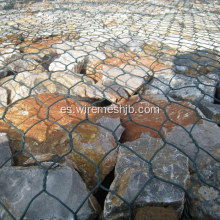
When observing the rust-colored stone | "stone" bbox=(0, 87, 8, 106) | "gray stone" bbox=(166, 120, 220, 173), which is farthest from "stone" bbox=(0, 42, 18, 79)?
"gray stone" bbox=(166, 120, 220, 173)

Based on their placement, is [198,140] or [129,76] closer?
[198,140]

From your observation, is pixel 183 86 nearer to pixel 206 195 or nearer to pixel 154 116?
pixel 154 116

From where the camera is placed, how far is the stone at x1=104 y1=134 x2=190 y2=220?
0.60 metres

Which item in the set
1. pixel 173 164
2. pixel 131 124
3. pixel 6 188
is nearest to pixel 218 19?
pixel 131 124

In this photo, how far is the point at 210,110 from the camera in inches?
40.8

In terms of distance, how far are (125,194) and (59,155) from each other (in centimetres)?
30

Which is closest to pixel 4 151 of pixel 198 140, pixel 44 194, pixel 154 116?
pixel 44 194

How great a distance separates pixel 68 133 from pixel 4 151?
24 centimetres

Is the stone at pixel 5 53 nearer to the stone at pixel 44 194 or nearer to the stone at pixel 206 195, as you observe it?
the stone at pixel 44 194

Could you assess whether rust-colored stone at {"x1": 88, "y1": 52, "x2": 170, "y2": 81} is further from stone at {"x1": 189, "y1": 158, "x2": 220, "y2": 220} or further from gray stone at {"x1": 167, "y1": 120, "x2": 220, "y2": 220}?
stone at {"x1": 189, "y1": 158, "x2": 220, "y2": 220}

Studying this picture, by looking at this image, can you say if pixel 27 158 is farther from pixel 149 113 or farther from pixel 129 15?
pixel 129 15

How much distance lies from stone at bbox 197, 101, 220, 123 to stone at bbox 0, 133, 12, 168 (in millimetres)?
923

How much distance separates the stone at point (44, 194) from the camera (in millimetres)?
579

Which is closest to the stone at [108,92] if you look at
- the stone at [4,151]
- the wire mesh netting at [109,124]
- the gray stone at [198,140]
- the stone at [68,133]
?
the wire mesh netting at [109,124]
